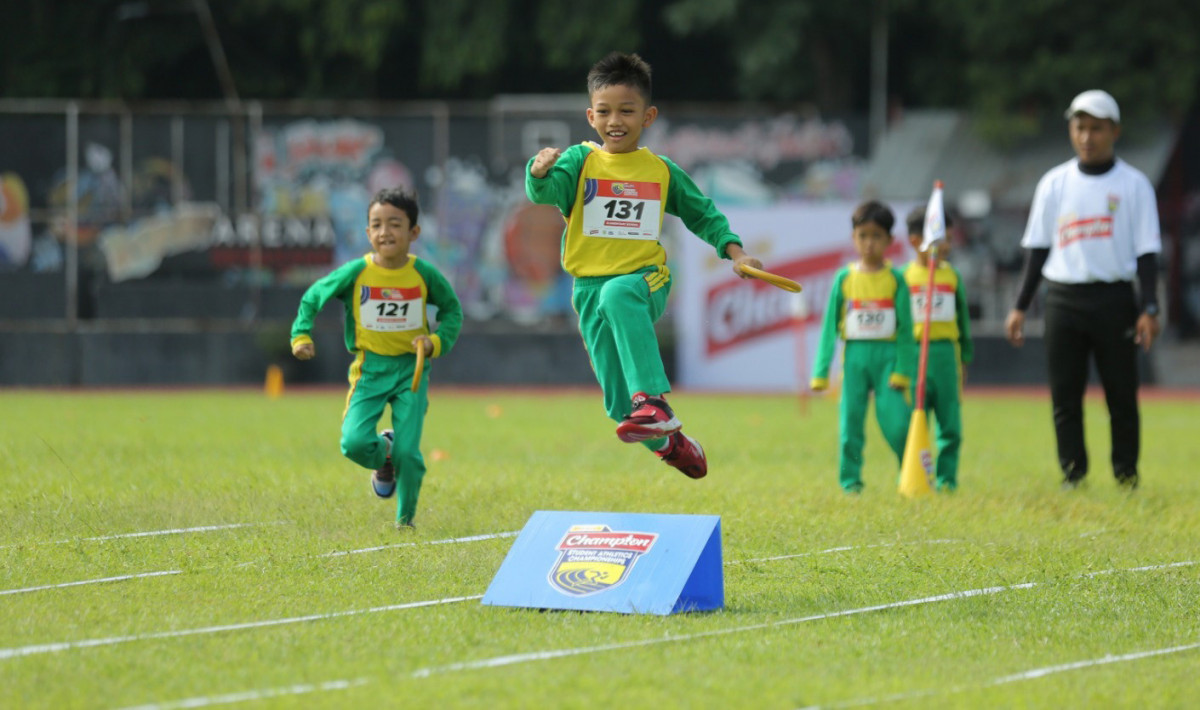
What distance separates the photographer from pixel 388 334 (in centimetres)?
856

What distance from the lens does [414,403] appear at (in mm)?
8555

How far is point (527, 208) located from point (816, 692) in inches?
928

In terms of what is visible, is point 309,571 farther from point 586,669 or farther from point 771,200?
point 771,200

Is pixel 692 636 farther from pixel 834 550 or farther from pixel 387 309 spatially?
pixel 387 309

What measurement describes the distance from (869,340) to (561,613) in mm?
5003

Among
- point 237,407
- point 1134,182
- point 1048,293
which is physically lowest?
point 237,407

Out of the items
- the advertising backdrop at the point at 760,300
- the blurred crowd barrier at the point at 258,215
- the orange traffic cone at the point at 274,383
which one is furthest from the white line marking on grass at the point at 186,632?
the blurred crowd barrier at the point at 258,215

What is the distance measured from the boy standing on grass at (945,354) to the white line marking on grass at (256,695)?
6754 millimetres

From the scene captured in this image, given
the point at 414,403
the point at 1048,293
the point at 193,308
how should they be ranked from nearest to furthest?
the point at 414,403
the point at 1048,293
the point at 193,308

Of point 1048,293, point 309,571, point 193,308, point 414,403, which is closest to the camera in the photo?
point 309,571

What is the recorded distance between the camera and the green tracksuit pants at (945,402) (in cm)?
1109

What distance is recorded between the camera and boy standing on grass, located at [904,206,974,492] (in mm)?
11094

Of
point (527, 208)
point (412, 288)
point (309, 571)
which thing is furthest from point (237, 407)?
point (309, 571)

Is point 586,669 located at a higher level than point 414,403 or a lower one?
lower
